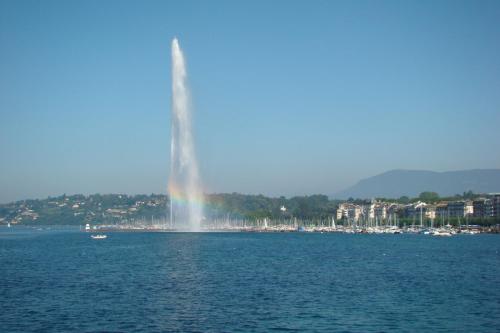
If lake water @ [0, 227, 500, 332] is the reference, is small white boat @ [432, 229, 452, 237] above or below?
below

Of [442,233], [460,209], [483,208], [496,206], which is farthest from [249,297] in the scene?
[460,209]

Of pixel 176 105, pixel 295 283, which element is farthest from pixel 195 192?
pixel 295 283

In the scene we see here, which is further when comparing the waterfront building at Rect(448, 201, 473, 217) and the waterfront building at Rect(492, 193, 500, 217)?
the waterfront building at Rect(448, 201, 473, 217)

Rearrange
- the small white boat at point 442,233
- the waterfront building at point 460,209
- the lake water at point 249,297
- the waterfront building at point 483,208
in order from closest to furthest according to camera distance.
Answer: the lake water at point 249,297
the small white boat at point 442,233
the waterfront building at point 483,208
the waterfront building at point 460,209

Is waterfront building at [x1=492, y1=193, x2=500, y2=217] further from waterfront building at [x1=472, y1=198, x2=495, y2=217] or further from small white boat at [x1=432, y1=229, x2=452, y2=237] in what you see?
small white boat at [x1=432, y1=229, x2=452, y2=237]

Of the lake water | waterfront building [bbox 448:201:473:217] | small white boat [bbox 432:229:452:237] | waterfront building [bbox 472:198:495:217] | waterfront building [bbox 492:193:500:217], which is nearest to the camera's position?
the lake water

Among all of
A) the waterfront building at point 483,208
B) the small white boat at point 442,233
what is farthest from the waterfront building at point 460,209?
the small white boat at point 442,233

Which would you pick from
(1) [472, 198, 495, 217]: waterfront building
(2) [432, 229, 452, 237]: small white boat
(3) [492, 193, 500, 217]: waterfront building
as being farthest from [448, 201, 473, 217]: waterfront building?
(2) [432, 229, 452, 237]: small white boat

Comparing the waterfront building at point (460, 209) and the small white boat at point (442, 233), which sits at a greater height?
the waterfront building at point (460, 209)

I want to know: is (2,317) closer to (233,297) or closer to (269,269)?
(233,297)

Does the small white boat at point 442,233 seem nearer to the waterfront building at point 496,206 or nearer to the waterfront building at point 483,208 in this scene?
the waterfront building at point 496,206

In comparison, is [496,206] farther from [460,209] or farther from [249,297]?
[249,297]

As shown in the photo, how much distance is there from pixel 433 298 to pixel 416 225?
11722cm

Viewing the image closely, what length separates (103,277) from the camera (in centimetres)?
3662
